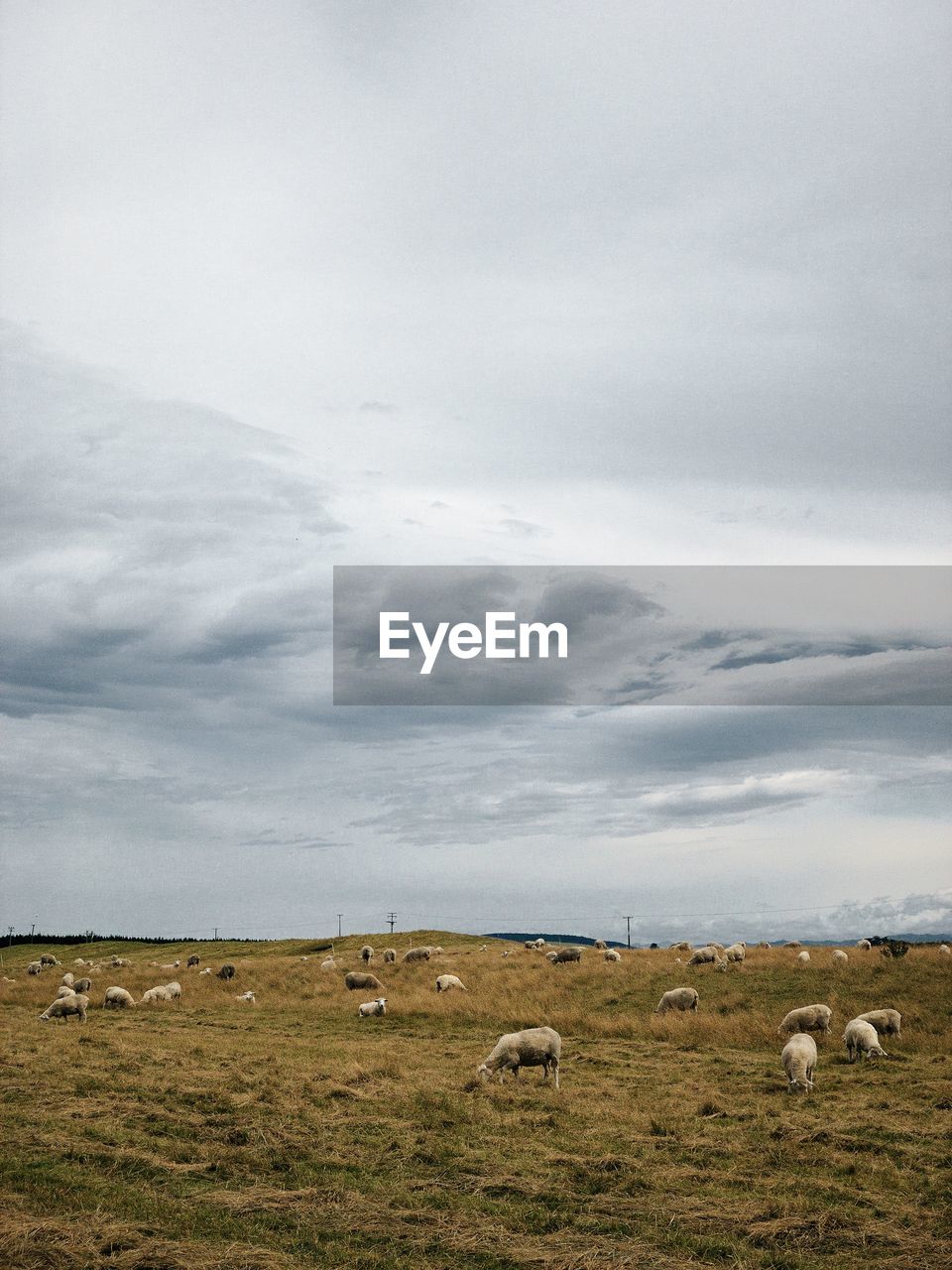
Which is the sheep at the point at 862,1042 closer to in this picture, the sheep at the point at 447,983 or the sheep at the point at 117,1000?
the sheep at the point at 447,983

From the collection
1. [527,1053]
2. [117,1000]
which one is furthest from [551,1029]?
[117,1000]

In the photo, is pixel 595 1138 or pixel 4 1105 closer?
pixel 595 1138

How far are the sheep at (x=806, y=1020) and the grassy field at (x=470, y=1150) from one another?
56 centimetres

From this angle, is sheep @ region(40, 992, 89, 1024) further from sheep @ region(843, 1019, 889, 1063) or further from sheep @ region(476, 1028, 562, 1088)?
sheep @ region(843, 1019, 889, 1063)

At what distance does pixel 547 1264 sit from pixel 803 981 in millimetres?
27040

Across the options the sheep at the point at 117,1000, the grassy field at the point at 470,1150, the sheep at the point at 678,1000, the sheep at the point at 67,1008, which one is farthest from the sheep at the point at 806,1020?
the sheep at the point at 117,1000

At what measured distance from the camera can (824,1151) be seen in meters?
15.4

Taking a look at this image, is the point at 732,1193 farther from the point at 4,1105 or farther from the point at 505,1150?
the point at 4,1105

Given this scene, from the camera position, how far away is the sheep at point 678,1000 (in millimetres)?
33000

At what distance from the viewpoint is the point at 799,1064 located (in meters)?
21.0

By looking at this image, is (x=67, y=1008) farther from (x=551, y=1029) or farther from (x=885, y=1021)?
(x=885, y=1021)

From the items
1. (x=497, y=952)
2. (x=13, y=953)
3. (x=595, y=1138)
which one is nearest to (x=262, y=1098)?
(x=595, y=1138)

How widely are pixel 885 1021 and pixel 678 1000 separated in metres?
7.90

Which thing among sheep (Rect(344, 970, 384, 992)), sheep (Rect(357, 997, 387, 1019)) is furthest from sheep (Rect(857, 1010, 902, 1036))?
sheep (Rect(344, 970, 384, 992))
